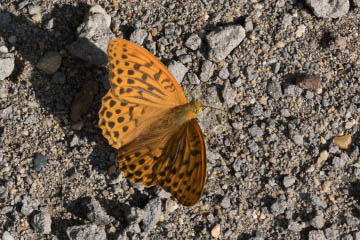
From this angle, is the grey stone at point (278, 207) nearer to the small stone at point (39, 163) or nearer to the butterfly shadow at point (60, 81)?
the butterfly shadow at point (60, 81)

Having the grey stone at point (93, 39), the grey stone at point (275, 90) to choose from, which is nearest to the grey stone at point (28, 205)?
the grey stone at point (93, 39)

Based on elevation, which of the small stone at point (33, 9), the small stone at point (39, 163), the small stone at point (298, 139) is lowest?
the small stone at point (298, 139)

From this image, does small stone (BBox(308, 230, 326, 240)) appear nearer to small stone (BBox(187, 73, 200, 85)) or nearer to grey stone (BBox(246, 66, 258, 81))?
grey stone (BBox(246, 66, 258, 81))

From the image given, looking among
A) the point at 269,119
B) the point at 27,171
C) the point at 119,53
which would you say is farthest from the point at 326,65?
the point at 27,171

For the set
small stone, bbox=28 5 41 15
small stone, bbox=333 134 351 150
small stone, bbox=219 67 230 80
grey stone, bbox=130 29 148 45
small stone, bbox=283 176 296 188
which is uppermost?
small stone, bbox=28 5 41 15

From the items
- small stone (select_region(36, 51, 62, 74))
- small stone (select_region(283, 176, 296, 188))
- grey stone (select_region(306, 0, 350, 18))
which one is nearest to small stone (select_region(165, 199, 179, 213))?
small stone (select_region(283, 176, 296, 188))

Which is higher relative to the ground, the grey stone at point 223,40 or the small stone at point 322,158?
the grey stone at point 223,40

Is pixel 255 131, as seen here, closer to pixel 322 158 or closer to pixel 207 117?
pixel 207 117

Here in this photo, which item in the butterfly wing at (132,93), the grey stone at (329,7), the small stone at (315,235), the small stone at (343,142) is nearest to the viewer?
the butterfly wing at (132,93)
